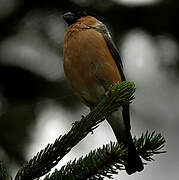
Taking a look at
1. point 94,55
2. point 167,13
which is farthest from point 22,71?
point 167,13

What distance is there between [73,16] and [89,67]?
0.97 m

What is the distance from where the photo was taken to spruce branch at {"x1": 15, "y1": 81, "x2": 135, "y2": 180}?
183 centimetres

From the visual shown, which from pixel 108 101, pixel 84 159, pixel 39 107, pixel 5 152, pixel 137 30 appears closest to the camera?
pixel 84 159

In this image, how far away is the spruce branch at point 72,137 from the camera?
183 cm

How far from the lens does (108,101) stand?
201 centimetres

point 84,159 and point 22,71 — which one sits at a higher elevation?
point 84,159

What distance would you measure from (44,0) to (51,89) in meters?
1.06

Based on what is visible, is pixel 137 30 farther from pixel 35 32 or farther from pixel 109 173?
pixel 109 173

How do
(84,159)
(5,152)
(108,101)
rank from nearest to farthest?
(84,159) → (108,101) → (5,152)

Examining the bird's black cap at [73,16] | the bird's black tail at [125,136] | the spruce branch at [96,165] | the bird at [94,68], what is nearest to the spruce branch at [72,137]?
the spruce branch at [96,165]

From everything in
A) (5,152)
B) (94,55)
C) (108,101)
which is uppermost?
(108,101)

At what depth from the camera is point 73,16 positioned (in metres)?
4.13

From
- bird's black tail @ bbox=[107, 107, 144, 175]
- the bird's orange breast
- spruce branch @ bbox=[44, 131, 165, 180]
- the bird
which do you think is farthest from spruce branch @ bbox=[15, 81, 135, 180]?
the bird's orange breast

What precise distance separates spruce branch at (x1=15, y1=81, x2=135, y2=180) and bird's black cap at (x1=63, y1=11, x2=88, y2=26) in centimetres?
220
